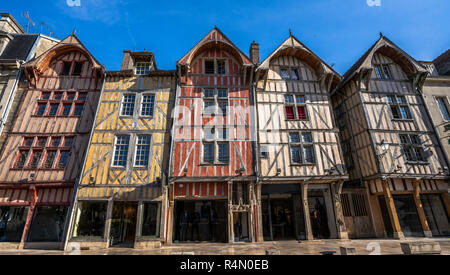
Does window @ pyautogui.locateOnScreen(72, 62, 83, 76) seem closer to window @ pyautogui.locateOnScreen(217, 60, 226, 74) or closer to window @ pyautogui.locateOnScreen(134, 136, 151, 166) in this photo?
window @ pyautogui.locateOnScreen(134, 136, 151, 166)

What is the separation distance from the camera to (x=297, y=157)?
40.7 feet

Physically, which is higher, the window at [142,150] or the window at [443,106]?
the window at [443,106]

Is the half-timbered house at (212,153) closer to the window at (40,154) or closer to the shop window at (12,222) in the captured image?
the window at (40,154)

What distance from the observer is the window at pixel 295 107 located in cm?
1338

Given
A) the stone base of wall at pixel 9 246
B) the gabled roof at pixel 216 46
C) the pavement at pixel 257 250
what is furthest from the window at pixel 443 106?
the stone base of wall at pixel 9 246

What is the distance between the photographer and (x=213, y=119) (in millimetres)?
12547

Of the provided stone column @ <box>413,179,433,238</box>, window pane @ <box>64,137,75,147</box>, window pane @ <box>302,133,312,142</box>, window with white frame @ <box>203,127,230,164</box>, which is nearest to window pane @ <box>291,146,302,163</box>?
window pane @ <box>302,133,312,142</box>

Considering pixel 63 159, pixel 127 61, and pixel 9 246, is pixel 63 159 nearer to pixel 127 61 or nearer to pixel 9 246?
pixel 9 246

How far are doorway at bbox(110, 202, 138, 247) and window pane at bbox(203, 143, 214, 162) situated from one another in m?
4.30

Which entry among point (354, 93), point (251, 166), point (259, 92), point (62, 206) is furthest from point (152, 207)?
point (354, 93)

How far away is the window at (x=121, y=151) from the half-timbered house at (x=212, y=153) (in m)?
2.63

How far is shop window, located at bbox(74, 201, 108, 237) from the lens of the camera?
411 inches

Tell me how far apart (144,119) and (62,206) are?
598cm

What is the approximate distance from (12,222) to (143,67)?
10680 millimetres
